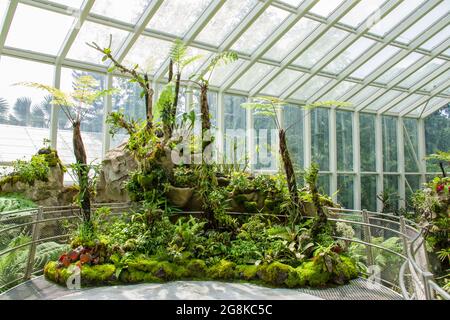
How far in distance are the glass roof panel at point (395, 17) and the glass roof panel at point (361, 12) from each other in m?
0.57

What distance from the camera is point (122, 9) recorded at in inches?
285

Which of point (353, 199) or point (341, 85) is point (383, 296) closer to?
point (341, 85)

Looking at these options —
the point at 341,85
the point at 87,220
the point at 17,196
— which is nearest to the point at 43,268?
the point at 87,220

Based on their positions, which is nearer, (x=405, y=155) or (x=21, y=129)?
(x=21, y=129)

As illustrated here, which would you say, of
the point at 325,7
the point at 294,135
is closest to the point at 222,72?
the point at 325,7

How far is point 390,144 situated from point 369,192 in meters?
2.70

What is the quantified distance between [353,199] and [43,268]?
1209 centimetres

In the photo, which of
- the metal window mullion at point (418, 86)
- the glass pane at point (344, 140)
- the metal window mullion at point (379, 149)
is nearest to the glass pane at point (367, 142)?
the metal window mullion at point (379, 149)

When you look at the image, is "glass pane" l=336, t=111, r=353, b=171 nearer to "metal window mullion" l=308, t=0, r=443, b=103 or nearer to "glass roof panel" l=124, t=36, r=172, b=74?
"metal window mullion" l=308, t=0, r=443, b=103

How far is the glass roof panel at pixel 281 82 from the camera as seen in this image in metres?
11.0

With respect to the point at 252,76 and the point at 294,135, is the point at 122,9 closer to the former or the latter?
the point at 252,76

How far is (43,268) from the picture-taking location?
4848 millimetres

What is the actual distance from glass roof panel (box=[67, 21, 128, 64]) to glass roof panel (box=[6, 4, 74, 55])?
30 cm

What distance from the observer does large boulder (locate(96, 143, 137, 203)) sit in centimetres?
671
